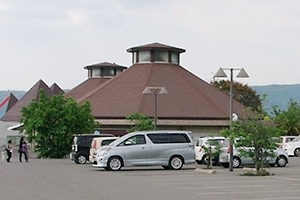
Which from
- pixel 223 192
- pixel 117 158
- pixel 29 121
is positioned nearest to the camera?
pixel 223 192

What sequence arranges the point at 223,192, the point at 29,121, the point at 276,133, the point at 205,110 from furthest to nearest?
the point at 205,110, the point at 29,121, the point at 276,133, the point at 223,192

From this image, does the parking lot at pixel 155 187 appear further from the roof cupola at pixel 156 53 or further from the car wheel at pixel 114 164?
the roof cupola at pixel 156 53

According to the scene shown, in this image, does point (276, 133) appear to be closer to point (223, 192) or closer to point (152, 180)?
point (152, 180)

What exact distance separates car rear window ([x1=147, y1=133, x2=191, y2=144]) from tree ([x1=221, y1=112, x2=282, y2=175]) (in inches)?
170

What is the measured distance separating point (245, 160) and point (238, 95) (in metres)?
67.7

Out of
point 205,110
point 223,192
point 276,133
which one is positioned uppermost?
point 205,110

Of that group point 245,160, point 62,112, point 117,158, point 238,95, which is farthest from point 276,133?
point 238,95

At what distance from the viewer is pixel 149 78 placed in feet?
233

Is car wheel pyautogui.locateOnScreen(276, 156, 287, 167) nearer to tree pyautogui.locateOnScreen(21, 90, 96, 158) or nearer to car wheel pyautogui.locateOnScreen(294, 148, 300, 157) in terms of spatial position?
car wheel pyautogui.locateOnScreen(294, 148, 300, 157)

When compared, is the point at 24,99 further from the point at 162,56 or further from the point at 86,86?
the point at 162,56

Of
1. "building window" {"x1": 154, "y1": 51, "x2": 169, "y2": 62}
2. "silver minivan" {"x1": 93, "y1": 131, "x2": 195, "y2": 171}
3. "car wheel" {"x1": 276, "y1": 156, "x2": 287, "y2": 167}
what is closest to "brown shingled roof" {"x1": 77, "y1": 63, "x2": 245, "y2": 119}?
"building window" {"x1": 154, "y1": 51, "x2": 169, "y2": 62}

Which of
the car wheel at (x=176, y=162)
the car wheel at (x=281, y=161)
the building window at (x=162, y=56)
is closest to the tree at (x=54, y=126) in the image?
the car wheel at (x=176, y=162)

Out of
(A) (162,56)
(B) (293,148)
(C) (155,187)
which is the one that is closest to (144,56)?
(A) (162,56)

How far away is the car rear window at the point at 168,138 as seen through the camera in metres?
31.8
